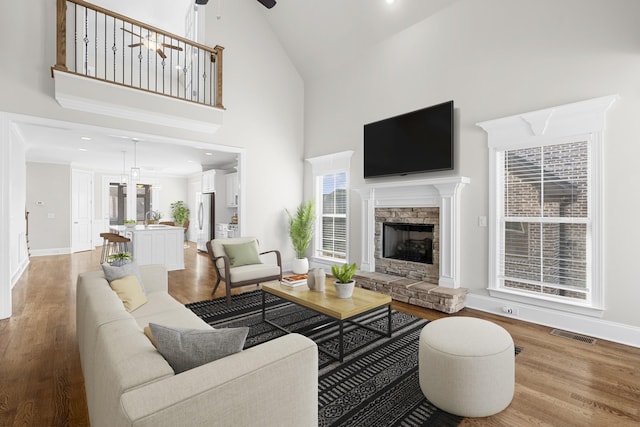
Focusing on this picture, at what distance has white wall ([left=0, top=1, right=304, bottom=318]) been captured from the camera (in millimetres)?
5035

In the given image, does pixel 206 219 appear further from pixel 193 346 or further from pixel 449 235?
pixel 193 346

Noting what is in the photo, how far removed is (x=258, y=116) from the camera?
19.5ft

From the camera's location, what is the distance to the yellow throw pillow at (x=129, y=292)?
2534 mm

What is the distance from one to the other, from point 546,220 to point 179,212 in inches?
438

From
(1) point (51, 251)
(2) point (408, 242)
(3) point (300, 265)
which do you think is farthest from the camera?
(1) point (51, 251)

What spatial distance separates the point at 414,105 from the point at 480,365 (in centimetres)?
384

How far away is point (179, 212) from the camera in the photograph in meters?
11.5

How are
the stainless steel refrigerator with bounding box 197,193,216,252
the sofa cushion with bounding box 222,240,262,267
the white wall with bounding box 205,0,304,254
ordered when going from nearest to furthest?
the sofa cushion with bounding box 222,240,262,267, the white wall with bounding box 205,0,304,254, the stainless steel refrigerator with bounding box 197,193,216,252

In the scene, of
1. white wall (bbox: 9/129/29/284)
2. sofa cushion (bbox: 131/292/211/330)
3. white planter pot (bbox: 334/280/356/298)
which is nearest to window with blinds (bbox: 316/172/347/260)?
white planter pot (bbox: 334/280/356/298)

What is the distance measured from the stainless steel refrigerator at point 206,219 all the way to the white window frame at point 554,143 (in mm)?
7244

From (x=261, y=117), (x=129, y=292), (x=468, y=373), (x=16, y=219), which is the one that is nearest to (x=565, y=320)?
(x=468, y=373)

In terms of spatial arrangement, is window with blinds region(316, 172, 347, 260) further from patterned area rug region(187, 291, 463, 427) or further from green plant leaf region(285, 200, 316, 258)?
patterned area rug region(187, 291, 463, 427)

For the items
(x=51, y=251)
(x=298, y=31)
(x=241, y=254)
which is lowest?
(x=51, y=251)

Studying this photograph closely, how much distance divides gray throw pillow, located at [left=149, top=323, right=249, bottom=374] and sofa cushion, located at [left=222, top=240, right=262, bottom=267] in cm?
334
